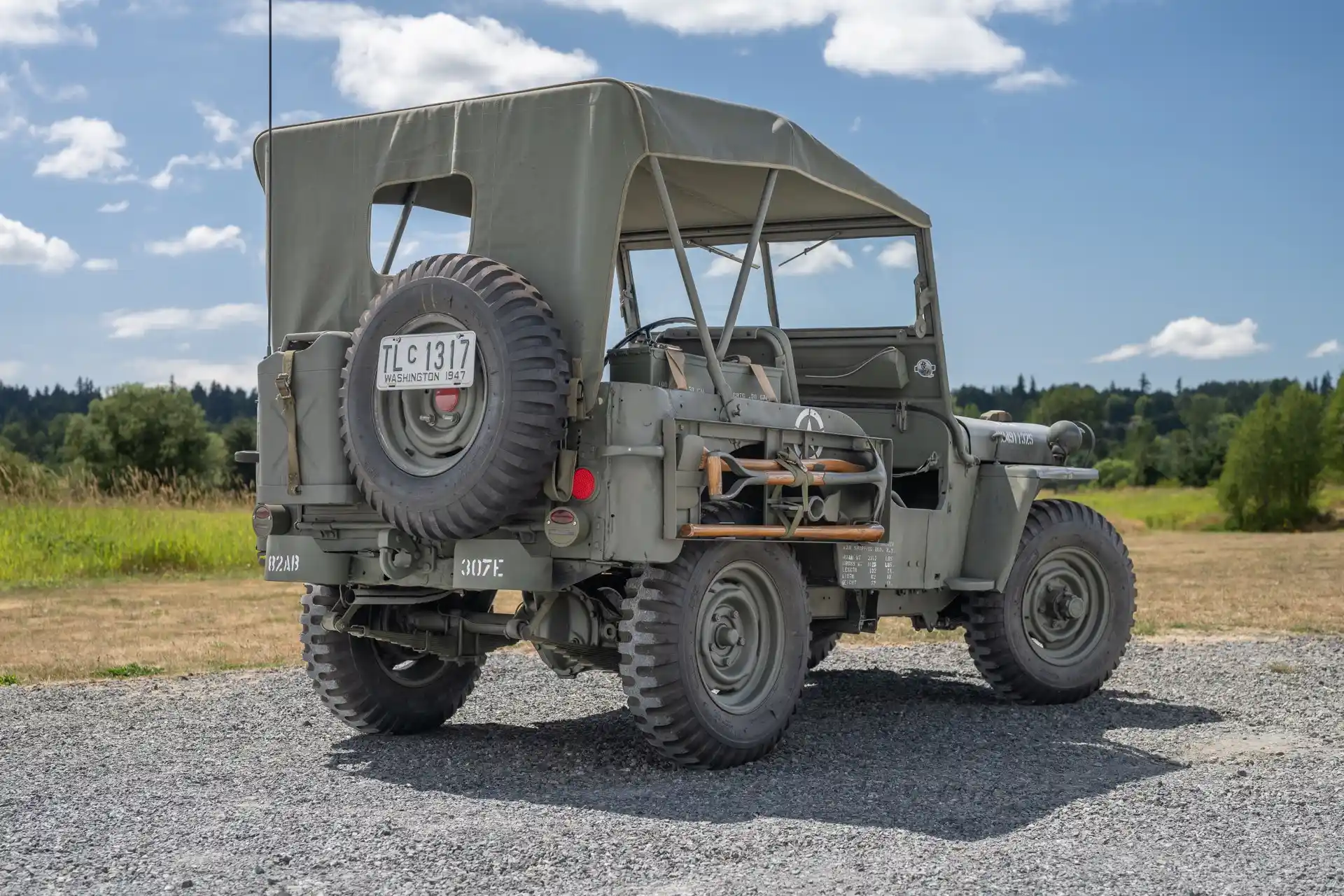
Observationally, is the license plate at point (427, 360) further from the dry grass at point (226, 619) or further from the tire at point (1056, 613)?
the dry grass at point (226, 619)

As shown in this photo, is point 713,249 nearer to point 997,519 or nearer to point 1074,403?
point 997,519

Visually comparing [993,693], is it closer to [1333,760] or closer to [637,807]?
[1333,760]

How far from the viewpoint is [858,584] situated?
746 cm

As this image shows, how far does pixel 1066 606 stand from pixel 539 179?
4350 mm

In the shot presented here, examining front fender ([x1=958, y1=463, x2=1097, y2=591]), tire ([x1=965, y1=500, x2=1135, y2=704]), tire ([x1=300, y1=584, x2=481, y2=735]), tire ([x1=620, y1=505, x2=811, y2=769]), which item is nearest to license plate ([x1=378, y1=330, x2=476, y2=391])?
tire ([x1=620, y1=505, x2=811, y2=769])

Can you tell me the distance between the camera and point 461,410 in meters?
6.20

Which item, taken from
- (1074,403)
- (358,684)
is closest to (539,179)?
(358,684)

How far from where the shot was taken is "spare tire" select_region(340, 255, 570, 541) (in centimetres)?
589

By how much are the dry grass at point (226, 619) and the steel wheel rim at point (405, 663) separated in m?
3.23

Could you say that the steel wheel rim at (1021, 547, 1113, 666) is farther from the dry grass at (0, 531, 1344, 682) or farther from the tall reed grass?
the tall reed grass

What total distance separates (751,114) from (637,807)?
317 cm

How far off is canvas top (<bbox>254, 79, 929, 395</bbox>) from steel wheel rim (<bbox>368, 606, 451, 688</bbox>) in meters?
1.49

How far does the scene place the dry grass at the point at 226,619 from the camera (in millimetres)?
10852

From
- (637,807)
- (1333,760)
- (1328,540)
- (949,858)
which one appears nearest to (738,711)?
(637,807)
